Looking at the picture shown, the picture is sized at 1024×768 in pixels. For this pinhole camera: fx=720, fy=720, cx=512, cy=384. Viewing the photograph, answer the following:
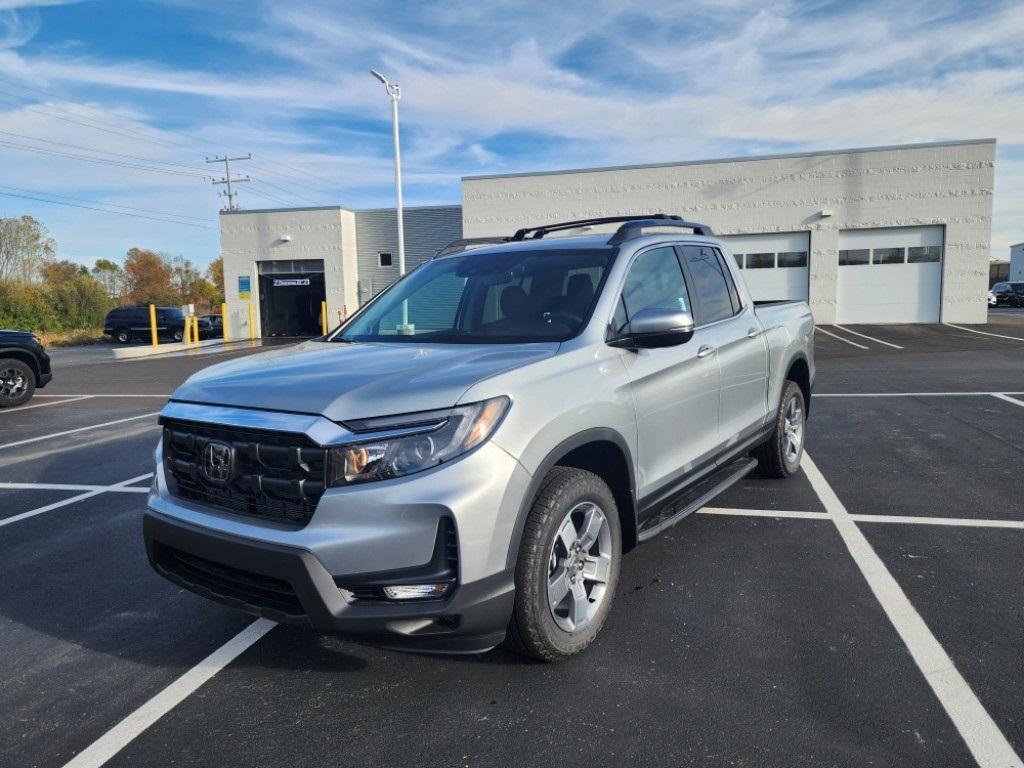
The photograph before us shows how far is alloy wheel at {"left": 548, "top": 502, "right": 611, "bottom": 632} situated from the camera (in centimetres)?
295

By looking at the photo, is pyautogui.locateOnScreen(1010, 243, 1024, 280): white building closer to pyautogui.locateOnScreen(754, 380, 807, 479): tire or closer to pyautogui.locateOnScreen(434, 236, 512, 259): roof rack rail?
pyautogui.locateOnScreen(754, 380, 807, 479): tire

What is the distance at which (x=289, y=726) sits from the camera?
2631mm

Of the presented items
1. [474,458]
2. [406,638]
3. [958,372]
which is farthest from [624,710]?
[958,372]

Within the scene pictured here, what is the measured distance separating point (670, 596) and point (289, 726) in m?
1.90

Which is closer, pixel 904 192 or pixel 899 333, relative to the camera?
pixel 899 333

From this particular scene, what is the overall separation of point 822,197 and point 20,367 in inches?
959

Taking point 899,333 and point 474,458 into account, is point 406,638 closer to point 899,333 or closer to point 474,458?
point 474,458

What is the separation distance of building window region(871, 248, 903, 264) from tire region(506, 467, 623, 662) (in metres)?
25.9

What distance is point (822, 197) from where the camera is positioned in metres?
25.5

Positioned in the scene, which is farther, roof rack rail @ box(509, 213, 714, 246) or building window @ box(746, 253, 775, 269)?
building window @ box(746, 253, 775, 269)

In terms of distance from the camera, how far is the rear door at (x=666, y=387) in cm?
342

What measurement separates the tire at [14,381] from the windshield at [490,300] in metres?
9.60

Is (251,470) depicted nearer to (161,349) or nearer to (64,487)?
(64,487)

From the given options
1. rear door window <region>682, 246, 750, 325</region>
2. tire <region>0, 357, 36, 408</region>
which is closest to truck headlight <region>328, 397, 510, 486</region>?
rear door window <region>682, 246, 750, 325</region>
